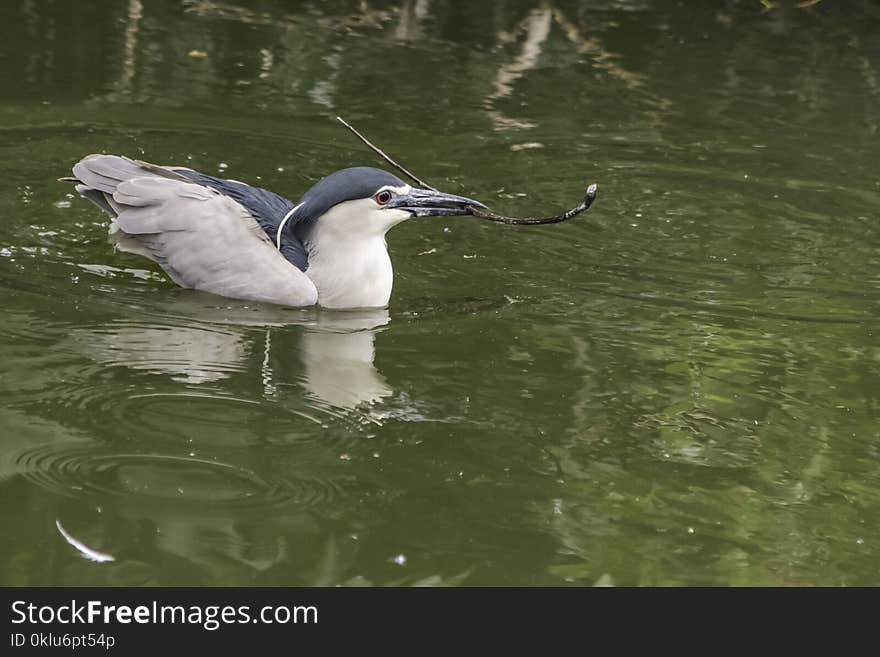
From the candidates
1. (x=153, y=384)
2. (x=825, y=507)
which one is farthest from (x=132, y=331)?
(x=825, y=507)

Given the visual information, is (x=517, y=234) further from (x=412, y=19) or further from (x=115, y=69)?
(x=412, y=19)

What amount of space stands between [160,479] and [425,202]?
8.38 feet

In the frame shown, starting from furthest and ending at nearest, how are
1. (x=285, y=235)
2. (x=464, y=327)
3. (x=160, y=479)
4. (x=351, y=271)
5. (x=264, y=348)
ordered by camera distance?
(x=285, y=235)
(x=351, y=271)
(x=464, y=327)
(x=264, y=348)
(x=160, y=479)

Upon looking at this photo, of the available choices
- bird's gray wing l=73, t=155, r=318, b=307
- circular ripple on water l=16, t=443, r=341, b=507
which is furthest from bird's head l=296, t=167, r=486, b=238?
circular ripple on water l=16, t=443, r=341, b=507

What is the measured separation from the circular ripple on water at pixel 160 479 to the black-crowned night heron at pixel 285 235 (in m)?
1.99

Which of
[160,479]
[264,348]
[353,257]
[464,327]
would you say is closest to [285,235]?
[353,257]

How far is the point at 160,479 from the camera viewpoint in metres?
5.53

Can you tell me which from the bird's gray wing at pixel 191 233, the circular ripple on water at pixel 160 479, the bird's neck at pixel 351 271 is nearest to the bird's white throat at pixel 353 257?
the bird's neck at pixel 351 271

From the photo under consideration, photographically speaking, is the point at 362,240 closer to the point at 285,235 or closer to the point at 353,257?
the point at 353,257

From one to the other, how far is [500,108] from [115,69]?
2.84 metres

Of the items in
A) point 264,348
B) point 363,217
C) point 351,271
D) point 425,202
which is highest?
point 425,202

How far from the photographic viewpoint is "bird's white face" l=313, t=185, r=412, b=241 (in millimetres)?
7566

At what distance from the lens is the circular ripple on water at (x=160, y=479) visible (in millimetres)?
5432

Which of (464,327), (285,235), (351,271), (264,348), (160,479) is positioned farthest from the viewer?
(285,235)
